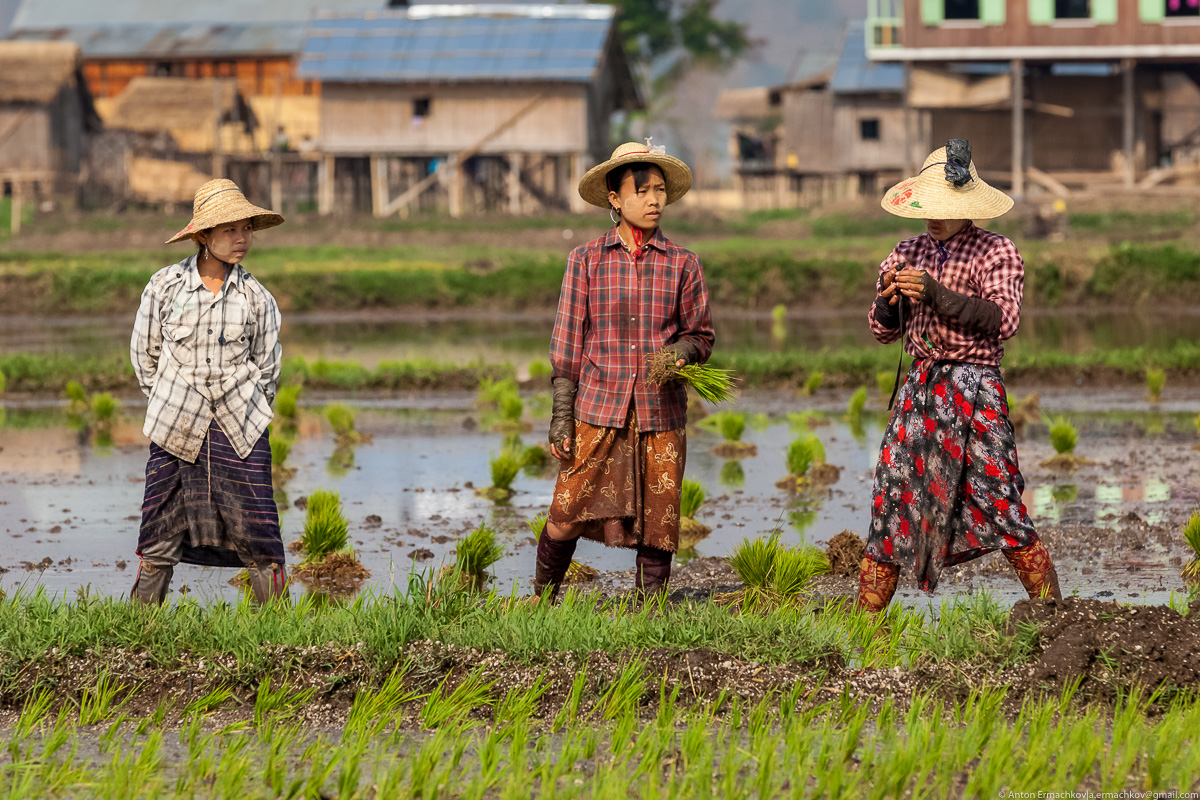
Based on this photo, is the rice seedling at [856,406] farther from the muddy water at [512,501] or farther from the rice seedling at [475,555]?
the rice seedling at [475,555]

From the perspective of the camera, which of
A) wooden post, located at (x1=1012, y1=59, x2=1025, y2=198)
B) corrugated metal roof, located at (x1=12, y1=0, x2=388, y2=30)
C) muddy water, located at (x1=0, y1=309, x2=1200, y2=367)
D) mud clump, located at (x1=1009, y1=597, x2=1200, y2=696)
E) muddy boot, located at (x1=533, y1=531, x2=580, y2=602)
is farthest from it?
corrugated metal roof, located at (x1=12, y1=0, x2=388, y2=30)

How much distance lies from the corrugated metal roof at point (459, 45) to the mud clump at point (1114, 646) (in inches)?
1238

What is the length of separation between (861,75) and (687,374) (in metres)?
37.7

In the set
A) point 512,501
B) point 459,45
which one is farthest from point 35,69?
point 512,501

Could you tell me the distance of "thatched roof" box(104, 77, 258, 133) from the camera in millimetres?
39656

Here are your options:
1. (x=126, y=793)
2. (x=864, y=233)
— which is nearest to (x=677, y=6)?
(x=864, y=233)

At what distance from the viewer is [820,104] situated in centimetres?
4362

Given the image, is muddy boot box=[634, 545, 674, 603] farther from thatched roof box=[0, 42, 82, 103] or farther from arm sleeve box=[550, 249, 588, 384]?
thatched roof box=[0, 42, 82, 103]

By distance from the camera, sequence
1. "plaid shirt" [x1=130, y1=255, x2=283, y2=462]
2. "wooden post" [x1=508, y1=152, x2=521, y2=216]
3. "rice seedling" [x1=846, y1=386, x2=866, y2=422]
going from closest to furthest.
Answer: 1. "plaid shirt" [x1=130, y1=255, x2=283, y2=462]
2. "rice seedling" [x1=846, y1=386, x2=866, y2=422]
3. "wooden post" [x1=508, y1=152, x2=521, y2=216]

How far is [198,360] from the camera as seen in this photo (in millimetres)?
5312

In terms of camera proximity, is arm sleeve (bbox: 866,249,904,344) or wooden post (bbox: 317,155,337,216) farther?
wooden post (bbox: 317,155,337,216)

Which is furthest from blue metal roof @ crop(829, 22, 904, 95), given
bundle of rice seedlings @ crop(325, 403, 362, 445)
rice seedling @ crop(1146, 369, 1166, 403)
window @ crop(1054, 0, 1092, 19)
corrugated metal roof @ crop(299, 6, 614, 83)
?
bundle of rice seedlings @ crop(325, 403, 362, 445)

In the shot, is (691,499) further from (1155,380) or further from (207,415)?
(1155,380)

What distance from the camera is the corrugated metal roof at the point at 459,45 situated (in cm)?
3531
